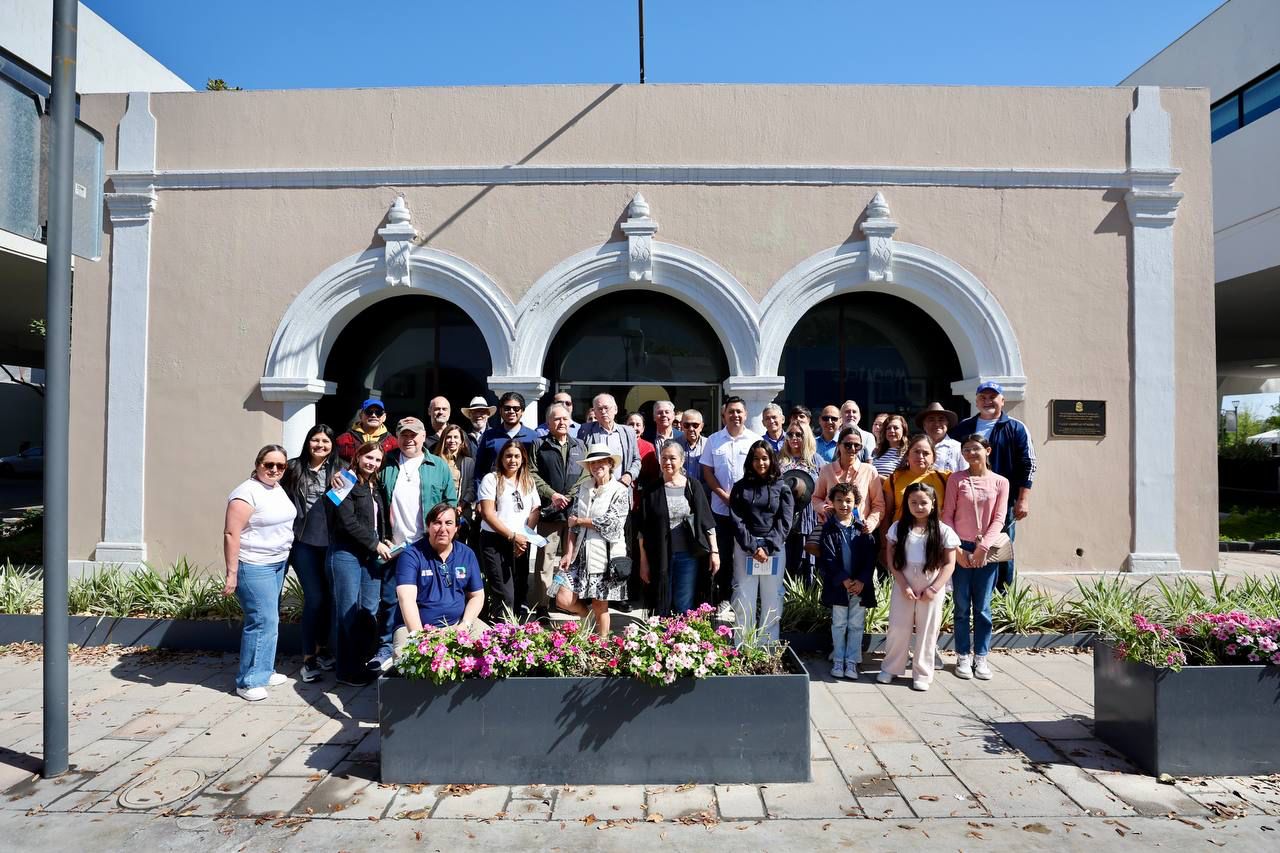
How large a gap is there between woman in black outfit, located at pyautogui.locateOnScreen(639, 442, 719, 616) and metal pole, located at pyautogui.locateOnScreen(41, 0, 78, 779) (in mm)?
3257

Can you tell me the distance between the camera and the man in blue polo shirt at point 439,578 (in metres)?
4.47

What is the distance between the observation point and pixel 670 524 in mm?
5199

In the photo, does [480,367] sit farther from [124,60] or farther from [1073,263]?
[124,60]

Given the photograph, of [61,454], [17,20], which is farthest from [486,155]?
[17,20]

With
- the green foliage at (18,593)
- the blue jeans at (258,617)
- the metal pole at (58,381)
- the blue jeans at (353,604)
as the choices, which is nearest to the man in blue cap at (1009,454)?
the blue jeans at (353,604)

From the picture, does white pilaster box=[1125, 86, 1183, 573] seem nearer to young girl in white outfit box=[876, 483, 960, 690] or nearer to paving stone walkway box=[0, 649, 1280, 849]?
paving stone walkway box=[0, 649, 1280, 849]

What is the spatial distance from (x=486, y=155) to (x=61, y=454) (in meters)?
5.25

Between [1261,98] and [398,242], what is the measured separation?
15376 millimetres

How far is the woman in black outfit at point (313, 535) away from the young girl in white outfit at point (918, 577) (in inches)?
154

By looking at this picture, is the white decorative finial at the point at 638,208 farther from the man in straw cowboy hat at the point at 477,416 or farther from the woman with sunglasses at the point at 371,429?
the woman with sunglasses at the point at 371,429

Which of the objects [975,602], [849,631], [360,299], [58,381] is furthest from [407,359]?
[975,602]

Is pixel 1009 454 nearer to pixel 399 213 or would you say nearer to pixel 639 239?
pixel 639 239

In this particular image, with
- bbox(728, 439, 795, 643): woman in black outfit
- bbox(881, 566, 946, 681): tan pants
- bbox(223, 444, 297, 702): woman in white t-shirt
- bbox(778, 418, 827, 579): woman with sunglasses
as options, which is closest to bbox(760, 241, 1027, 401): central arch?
bbox(778, 418, 827, 579): woman with sunglasses

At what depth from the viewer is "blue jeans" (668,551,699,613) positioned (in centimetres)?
541
